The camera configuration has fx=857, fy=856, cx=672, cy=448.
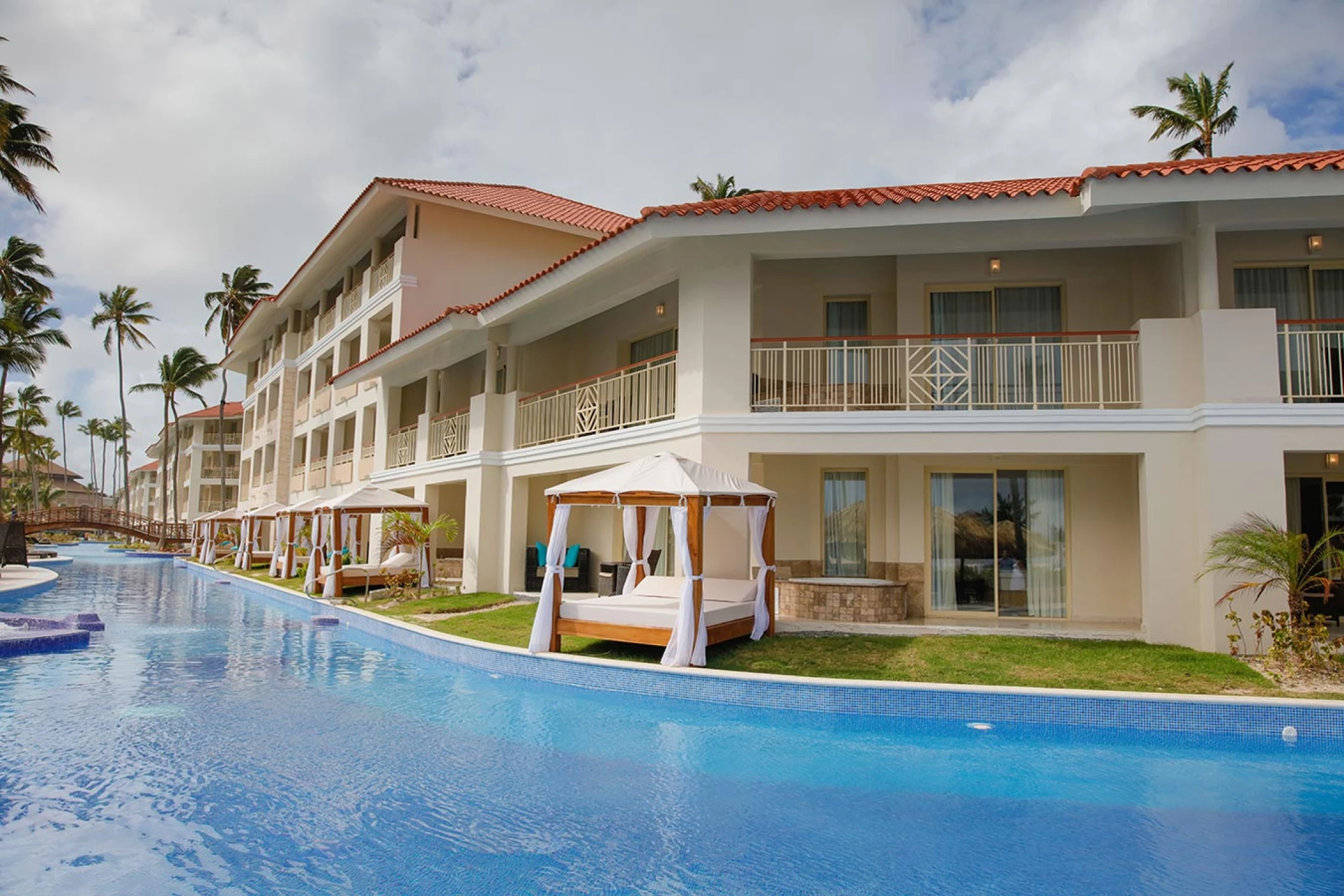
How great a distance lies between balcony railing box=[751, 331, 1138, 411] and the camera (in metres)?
11.8

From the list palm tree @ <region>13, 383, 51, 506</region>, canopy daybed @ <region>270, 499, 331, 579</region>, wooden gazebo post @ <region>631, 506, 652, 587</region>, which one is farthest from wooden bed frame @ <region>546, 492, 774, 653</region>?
palm tree @ <region>13, 383, 51, 506</region>

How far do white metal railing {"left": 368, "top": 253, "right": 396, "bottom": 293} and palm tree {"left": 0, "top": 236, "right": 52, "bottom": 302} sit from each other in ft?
64.8

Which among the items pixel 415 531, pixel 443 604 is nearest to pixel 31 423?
pixel 415 531

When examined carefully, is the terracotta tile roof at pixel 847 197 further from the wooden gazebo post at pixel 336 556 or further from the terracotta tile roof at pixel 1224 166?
the wooden gazebo post at pixel 336 556

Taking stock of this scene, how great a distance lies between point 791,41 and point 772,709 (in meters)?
11.8

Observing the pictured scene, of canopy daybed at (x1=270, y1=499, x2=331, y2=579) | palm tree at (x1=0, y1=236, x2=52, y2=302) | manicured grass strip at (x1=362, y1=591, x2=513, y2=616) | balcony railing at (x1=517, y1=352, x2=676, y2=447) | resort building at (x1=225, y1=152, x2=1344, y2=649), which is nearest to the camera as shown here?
resort building at (x1=225, y1=152, x2=1344, y2=649)

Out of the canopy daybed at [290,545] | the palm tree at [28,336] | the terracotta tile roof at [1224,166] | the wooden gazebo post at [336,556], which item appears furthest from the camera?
the palm tree at [28,336]

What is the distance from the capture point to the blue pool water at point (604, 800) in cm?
483

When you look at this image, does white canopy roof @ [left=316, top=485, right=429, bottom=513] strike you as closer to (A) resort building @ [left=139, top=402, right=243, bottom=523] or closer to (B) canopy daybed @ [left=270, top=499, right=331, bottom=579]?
(B) canopy daybed @ [left=270, top=499, right=331, bottom=579]

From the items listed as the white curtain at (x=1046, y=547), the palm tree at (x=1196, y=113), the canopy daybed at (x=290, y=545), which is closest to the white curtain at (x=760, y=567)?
the white curtain at (x=1046, y=547)

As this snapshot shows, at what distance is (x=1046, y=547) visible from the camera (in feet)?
41.9

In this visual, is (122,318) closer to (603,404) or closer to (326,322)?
(326,322)

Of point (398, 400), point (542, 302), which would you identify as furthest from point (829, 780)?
point (398, 400)

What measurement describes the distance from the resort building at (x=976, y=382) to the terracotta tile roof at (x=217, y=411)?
49640mm
